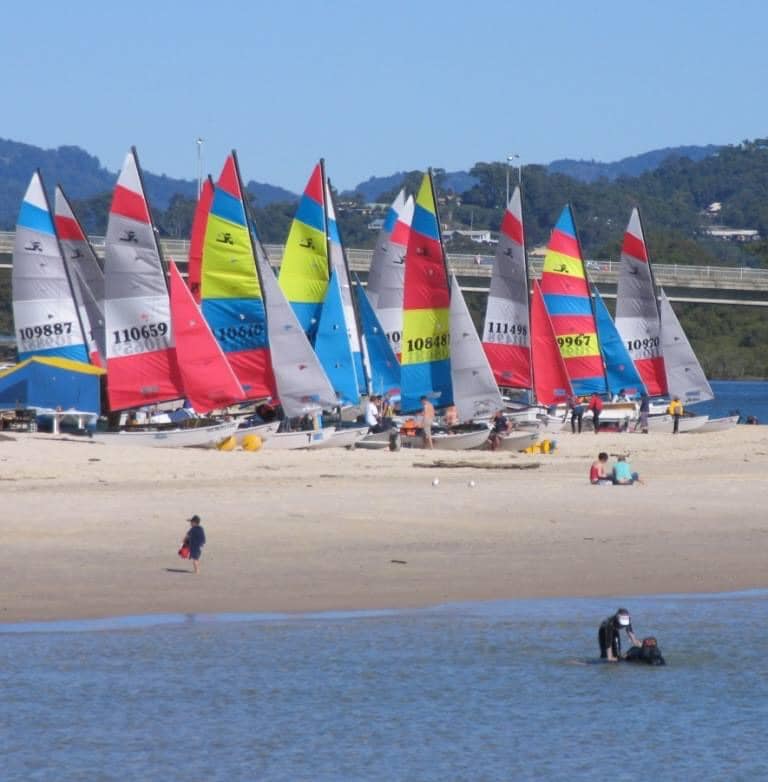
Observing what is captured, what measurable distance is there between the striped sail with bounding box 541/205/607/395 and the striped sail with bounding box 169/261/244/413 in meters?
15.0

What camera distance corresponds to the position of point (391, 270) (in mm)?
52406

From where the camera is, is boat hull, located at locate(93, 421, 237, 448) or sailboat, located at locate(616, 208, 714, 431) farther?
sailboat, located at locate(616, 208, 714, 431)

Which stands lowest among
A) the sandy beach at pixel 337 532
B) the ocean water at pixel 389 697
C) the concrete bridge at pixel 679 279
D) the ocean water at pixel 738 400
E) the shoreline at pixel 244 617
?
the ocean water at pixel 389 697

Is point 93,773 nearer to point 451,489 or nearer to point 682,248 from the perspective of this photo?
point 451,489

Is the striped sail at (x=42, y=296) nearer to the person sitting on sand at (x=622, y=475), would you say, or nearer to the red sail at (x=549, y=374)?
the red sail at (x=549, y=374)

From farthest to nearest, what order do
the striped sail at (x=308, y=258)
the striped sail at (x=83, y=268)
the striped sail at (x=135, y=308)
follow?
the striped sail at (x=83, y=268)
the striped sail at (x=308, y=258)
the striped sail at (x=135, y=308)

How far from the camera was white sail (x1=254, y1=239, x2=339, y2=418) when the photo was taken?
39.2 m

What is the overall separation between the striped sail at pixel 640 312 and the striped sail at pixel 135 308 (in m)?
18.5

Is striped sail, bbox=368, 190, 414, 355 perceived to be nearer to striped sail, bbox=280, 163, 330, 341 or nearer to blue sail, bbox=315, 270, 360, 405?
striped sail, bbox=280, 163, 330, 341

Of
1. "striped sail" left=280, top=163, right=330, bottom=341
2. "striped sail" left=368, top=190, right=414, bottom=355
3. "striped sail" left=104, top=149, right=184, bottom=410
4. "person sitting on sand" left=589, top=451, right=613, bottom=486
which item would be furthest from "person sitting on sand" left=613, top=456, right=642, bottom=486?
"striped sail" left=368, top=190, right=414, bottom=355

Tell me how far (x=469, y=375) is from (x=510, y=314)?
5.02 m

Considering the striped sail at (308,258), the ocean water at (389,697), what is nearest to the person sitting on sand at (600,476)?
the ocean water at (389,697)

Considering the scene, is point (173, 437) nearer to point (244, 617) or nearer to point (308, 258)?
point (308, 258)

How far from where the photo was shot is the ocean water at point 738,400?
72.3 m
